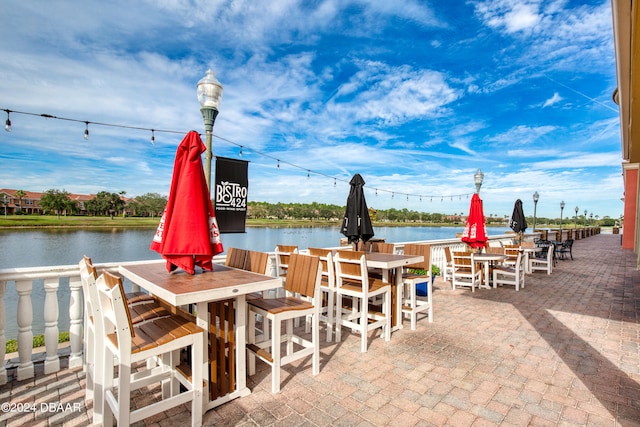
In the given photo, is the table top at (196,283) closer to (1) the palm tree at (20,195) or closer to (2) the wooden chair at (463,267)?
(2) the wooden chair at (463,267)

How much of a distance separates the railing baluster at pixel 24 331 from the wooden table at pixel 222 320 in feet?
3.05

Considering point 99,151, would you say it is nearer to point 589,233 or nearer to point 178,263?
point 178,263

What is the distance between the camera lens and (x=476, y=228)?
6.34 meters

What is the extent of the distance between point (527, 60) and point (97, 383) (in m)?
15.0

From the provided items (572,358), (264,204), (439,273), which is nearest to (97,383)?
(572,358)

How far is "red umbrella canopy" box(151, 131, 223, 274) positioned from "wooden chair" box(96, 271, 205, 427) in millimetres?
473

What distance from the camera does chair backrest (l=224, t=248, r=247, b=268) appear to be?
3.12 metres

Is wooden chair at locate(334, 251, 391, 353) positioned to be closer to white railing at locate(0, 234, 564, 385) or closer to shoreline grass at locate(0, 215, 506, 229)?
white railing at locate(0, 234, 564, 385)

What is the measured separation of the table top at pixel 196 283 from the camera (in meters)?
1.85

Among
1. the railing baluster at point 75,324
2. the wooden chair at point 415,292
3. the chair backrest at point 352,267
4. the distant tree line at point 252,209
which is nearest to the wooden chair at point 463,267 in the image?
the wooden chair at point 415,292

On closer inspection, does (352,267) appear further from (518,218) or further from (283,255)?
(518,218)

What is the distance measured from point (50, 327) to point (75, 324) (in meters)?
0.17

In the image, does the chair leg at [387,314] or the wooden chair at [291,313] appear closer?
the wooden chair at [291,313]

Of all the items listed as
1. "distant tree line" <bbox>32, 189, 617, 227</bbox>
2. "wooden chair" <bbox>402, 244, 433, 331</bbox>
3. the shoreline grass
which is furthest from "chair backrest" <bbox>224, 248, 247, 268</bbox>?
"distant tree line" <bbox>32, 189, 617, 227</bbox>
